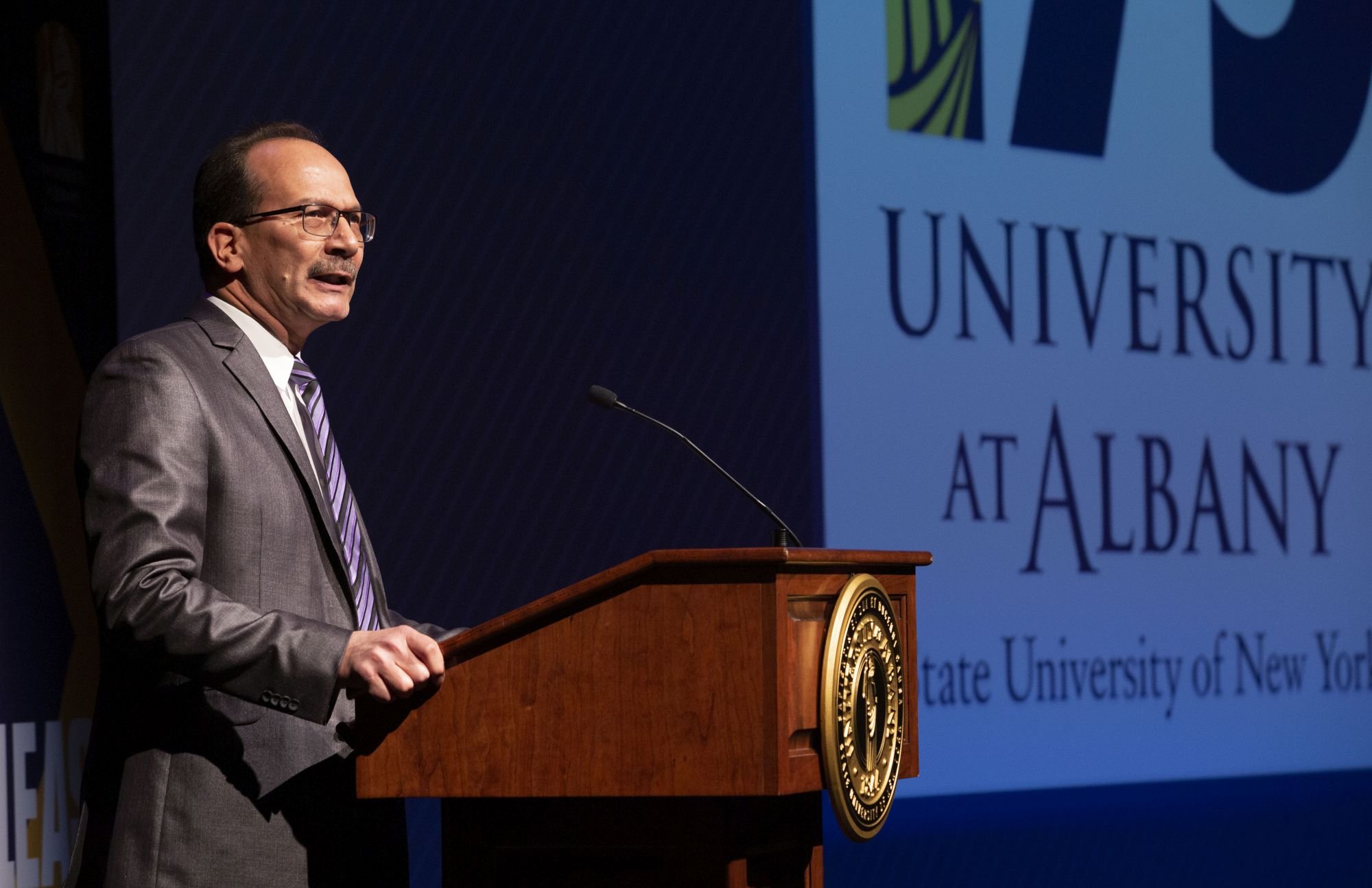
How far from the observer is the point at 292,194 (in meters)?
1.86

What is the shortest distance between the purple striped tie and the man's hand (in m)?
0.25

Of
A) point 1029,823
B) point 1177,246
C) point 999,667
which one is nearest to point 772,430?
A: point 999,667

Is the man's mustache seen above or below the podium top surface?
above

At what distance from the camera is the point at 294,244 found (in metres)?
1.85

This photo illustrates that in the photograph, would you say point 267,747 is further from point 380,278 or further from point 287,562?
point 380,278

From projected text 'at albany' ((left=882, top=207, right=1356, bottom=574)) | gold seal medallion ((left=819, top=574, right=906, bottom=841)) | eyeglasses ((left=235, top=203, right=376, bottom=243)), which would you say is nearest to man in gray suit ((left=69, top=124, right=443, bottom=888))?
eyeglasses ((left=235, top=203, right=376, bottom=243))

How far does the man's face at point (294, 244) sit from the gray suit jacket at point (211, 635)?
0.08 meters

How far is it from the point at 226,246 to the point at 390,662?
1.95 ft

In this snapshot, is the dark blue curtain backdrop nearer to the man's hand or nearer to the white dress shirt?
the white dress shirt

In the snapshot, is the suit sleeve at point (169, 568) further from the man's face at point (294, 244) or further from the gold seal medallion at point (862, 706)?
the gold seal medallion at point (862, 706)

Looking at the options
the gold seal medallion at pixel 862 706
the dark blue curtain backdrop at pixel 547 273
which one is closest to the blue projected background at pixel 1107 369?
the dark blue curtain backdrop at pixel 547 273

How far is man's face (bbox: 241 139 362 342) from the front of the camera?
6.08 feet

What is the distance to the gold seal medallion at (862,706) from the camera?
5.28ft

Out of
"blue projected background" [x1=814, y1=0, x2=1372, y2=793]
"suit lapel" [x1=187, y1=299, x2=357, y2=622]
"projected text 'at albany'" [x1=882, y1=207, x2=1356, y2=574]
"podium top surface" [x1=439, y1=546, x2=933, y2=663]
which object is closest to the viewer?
"podium top surface" [x1=439, y1=546, x2=933, y2=663]
